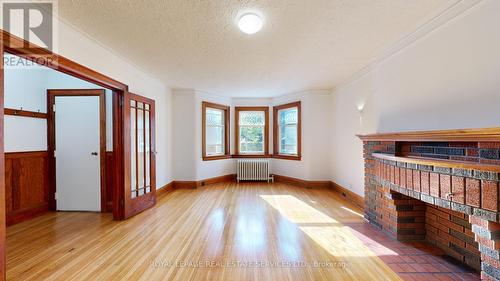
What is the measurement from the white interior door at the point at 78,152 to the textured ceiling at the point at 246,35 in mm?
1274

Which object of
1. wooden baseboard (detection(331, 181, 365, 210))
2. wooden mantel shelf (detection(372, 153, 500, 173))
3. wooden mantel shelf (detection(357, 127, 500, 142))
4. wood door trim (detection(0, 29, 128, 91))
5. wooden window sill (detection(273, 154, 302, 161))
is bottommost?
wooden baseboard (detection(331, 181, 365, 210))

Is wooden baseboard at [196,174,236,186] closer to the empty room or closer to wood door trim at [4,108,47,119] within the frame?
the empty room

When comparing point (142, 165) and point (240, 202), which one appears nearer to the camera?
point (142, 165)

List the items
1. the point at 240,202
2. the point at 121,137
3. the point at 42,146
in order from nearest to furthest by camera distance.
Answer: the point at 121,137 → the point at 42,146 → the point at 240,202

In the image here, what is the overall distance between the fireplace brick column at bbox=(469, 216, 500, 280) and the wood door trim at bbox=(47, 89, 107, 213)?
4.61 meters

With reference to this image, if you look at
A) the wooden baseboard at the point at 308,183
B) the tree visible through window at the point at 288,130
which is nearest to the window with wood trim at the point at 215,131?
A: the tree visible through window at the point at 288,130

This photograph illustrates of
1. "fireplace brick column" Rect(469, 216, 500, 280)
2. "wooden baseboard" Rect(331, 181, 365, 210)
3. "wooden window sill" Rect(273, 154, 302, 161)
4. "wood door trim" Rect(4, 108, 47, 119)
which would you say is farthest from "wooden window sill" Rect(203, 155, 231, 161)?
"fireplace brick column" Rect(469, 216, 500, 280)

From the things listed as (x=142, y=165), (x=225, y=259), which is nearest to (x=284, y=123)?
(x=142, y=165)

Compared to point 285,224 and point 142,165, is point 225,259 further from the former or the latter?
point 142,165

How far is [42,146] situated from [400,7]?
5261mm

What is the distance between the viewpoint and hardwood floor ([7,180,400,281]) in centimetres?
192

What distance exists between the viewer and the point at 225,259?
212 centimetres

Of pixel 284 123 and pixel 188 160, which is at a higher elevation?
pixel 284 123

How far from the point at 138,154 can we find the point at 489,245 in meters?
4.27
